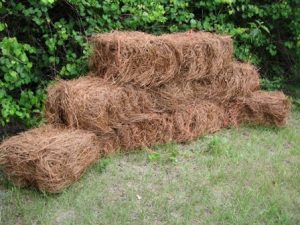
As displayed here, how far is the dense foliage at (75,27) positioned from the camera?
4551mm

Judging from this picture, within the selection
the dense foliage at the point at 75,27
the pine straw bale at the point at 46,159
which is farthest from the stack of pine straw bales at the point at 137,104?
the dense foliage at the point at 75,27

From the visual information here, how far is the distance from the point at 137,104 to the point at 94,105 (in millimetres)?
620

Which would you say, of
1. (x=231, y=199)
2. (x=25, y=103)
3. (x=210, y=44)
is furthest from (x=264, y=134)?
(x=25, y=103)

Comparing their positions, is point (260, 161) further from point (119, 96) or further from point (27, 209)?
point (27, 209)

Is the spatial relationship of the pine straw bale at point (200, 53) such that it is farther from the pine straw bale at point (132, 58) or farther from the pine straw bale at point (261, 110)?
the pine straw bale at point (261, 110)

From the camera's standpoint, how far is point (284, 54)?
745 cm

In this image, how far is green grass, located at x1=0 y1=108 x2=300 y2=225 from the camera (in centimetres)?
362

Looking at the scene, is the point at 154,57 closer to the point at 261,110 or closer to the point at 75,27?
the point at 75,27

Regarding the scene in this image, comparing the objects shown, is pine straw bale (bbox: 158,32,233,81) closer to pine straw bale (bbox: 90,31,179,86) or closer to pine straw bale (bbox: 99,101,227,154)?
pine straw bale (bbox: 90,31,179,86)

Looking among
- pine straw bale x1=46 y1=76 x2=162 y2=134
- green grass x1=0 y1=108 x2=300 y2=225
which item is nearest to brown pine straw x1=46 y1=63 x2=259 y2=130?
pine straw bale x1=46 y1=76 x2=162 y2=134

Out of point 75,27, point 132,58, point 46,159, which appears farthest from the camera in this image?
point 75,27

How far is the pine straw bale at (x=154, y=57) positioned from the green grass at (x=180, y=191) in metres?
0.81

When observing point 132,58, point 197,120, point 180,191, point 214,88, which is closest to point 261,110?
point 214,88

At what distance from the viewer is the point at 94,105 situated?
426 cm
